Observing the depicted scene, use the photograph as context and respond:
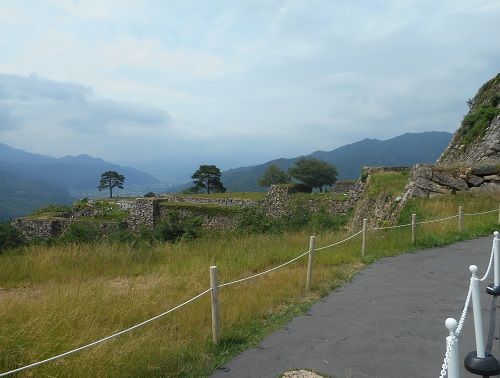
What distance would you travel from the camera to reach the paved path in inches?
170

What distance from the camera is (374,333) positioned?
5246 millimetres

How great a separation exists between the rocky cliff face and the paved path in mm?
13932

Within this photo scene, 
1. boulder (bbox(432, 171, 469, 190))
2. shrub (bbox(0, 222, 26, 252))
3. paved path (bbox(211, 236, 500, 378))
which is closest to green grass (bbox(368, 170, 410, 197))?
boulder (bbox(432, 171, 469, 190))

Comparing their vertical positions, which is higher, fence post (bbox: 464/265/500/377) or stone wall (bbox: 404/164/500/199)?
stone wall (bbox: 404/164/500/199)

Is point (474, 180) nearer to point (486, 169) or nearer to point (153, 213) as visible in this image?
point (486, 169)

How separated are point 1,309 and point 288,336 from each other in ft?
11.6

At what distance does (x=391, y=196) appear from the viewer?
19297mm

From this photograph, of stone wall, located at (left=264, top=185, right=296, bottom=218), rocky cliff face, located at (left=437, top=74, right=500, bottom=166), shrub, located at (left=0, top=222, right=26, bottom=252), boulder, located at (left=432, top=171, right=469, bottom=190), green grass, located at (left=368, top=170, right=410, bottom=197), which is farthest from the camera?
stone wall, located at (left=264, top=185, right=296, bottom=218)

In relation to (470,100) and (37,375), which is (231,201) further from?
(37,375)

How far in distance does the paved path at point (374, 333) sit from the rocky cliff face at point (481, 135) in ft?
45.7

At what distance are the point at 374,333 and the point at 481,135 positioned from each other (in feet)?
68.4

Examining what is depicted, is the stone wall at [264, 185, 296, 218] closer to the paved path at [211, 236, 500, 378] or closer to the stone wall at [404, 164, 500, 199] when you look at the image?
the stone wall at [404, 164, 500, 199]

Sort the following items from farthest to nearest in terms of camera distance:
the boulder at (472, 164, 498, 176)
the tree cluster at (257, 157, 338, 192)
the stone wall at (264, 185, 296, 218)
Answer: the tree cluster at (257, 157, 338, 192) < the stone wall at (264, 185, 296, 218) < the boulder at (472, 164, 498, 176)

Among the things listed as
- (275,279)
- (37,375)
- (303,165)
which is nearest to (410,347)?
(275,279)
